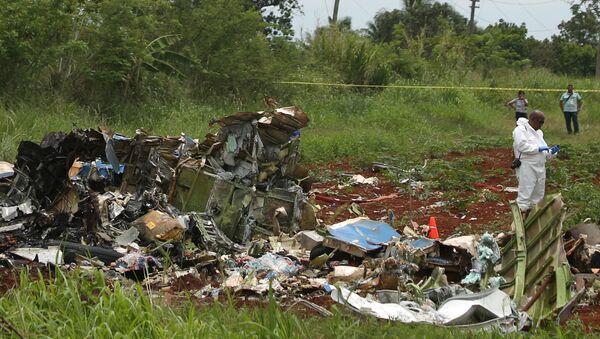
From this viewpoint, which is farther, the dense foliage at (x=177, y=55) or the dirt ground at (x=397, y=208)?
the dense foliage at (x=177, y=55)

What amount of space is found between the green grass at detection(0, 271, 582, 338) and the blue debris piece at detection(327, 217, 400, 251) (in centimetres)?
301

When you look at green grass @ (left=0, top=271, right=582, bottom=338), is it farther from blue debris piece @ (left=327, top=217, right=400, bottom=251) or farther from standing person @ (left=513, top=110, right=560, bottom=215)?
standing person @ (left=513, top=110, right=560, bottom=215)

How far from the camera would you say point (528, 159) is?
11.6m

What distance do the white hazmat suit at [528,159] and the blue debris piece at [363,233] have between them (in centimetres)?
229

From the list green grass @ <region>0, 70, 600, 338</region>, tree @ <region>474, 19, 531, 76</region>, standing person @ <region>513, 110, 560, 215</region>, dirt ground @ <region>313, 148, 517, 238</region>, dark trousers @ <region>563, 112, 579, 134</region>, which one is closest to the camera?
green grass @ <region>0, 70, 600, 338</region>

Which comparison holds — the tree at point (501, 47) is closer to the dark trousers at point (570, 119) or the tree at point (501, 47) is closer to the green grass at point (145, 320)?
the dark trousers at point (570, 119)

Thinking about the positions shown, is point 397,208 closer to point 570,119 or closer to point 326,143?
point 326,143

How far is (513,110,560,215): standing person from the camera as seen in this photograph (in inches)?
454

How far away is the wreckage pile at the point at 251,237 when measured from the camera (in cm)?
745

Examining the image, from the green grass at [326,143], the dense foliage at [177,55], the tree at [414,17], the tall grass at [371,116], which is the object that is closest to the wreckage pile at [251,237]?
the green grass at [326,143]

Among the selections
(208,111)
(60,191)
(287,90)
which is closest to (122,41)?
(208,111)

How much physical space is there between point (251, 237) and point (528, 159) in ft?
12.2

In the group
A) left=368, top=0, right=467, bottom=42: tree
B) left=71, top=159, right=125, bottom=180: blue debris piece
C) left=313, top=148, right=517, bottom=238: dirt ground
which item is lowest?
left=313, top=148, right=517, bottom=238: dirt ground

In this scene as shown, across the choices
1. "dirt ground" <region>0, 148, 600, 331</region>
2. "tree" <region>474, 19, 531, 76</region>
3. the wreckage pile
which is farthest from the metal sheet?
"tree" <region>474, 19, 531, 76</region>
